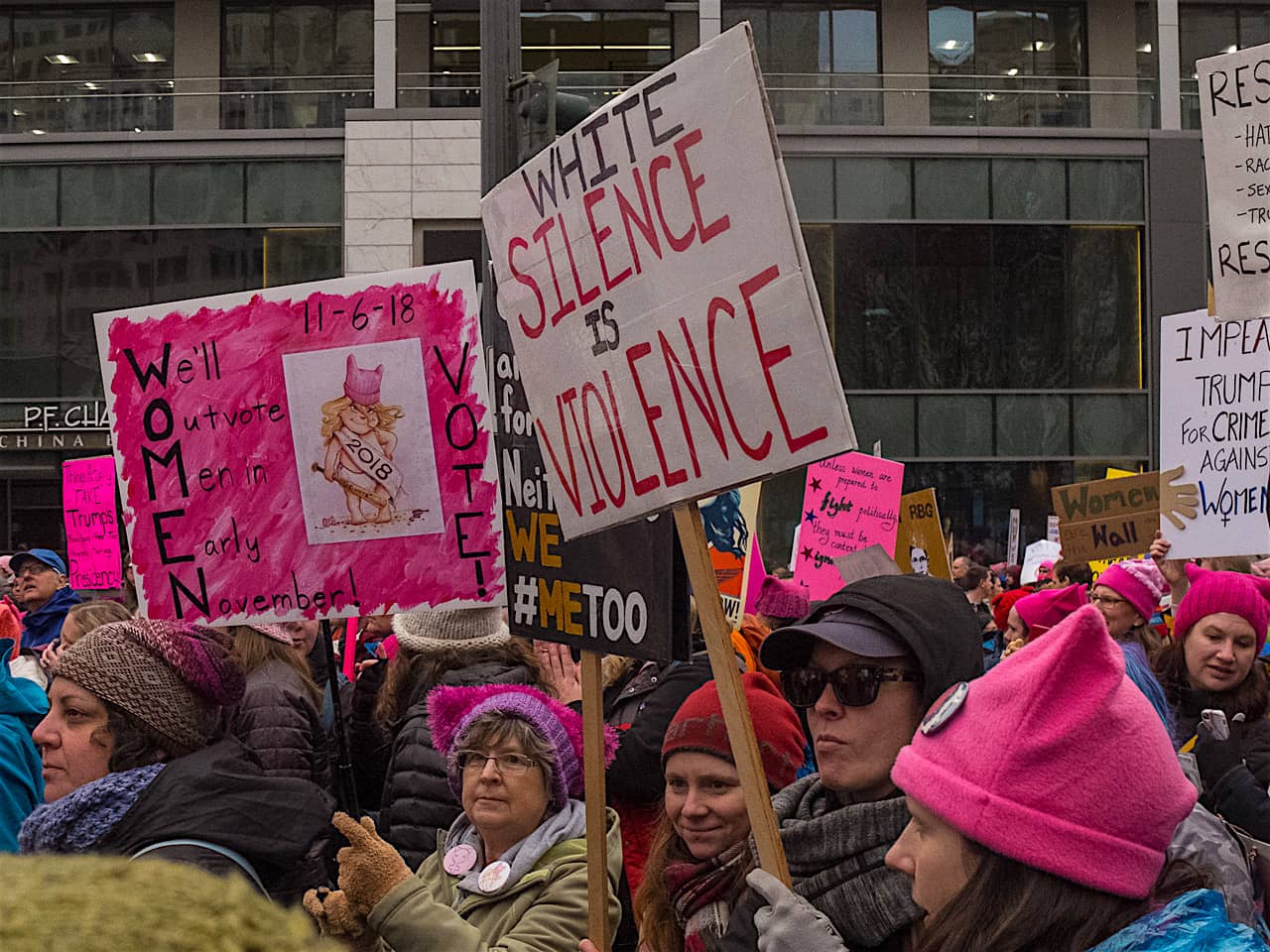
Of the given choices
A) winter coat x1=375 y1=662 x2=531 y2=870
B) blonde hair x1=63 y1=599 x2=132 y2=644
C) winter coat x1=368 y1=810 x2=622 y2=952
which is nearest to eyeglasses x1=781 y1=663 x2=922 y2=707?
winter coat x1=368 y1=810 x2=622 y2=952

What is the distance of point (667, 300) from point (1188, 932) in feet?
4.77

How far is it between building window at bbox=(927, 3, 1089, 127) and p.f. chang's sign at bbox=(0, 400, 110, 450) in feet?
49.9

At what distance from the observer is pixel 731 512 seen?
29.8 ft

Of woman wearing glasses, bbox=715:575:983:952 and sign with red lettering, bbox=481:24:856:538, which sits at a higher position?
sign with red lettering, bbox=481:24:856:538

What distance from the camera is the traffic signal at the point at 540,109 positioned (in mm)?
6738

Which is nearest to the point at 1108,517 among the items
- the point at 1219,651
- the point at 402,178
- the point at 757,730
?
the point at 1219,651

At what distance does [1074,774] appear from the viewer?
81.3 inches

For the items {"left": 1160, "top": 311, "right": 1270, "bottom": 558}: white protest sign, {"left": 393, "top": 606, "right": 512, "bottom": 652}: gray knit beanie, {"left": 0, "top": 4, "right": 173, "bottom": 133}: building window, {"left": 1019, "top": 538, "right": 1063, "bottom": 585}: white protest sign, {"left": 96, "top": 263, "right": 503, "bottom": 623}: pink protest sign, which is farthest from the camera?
{"left": 0, "top": 4, "right": 173, "bottom": 133}: building window

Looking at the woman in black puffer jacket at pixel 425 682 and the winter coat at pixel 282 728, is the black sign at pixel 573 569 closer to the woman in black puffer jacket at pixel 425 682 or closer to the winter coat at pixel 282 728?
the woman in black puffer jacket at pixel 425 682

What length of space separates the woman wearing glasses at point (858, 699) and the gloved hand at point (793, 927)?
0.55ft

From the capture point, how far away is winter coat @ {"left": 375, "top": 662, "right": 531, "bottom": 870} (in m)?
4.39

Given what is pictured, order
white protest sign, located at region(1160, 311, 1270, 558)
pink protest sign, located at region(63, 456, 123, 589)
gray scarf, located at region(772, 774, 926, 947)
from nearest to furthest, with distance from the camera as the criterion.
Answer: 1. gray scarf, located at region(772, 774, 926, 947)
2. white protest sign, located at region(1160, 311, 1270, 558)
3. pink protest sign, located at region(63, 456, 123, 589)

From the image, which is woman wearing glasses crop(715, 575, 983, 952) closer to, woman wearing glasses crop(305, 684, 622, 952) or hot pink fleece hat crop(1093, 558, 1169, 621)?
woman wearing glasses crop(305, 684, 622, 952)

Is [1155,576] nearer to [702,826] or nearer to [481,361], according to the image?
[481,361]
